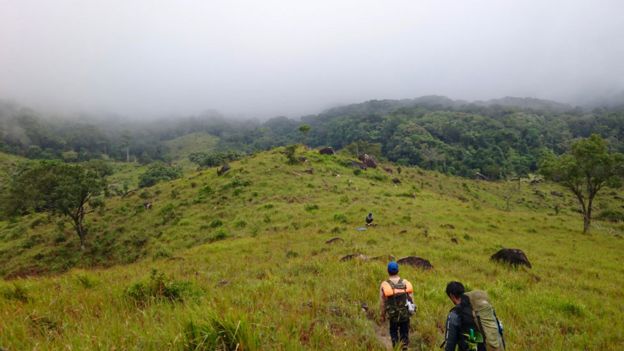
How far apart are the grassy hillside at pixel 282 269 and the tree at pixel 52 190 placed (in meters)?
3.91

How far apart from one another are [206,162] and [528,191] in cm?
7341

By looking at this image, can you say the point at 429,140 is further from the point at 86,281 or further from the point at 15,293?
the point at 15,293

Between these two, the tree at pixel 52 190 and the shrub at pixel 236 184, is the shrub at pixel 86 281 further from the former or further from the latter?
the shrub at pixel 236 184

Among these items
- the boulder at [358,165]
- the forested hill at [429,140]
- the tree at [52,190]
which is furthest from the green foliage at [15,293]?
the forested hill at [429,140]

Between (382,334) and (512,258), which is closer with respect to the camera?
(382,334)

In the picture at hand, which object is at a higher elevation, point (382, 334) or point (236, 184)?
point (382, 334)

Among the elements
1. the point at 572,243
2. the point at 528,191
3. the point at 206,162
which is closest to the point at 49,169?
the point at 206,162

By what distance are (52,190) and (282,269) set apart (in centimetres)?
2947

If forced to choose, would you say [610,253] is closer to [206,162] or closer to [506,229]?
[506,229]

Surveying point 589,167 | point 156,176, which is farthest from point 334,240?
point 156,176

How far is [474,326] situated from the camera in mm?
4223

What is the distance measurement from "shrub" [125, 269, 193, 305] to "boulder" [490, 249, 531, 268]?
13334 millimetres

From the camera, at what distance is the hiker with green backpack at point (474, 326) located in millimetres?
4145

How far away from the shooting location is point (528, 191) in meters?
64.6
